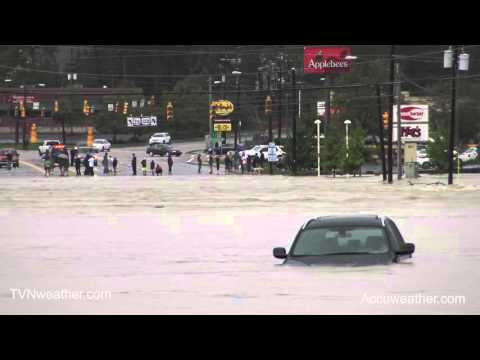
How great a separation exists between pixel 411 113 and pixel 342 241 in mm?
52549

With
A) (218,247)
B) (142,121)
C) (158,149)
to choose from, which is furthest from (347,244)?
(142,121)

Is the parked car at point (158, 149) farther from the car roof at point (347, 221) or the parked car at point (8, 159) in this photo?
the car roof at point (347, 221)

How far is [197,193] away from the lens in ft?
205

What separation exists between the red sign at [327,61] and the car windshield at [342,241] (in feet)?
341

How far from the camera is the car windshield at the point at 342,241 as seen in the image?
19.2m

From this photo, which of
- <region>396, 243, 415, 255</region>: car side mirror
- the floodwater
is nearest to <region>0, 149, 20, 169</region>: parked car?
the floodwater

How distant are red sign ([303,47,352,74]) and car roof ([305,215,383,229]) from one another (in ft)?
339

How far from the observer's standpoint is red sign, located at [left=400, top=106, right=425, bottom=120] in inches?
2787
